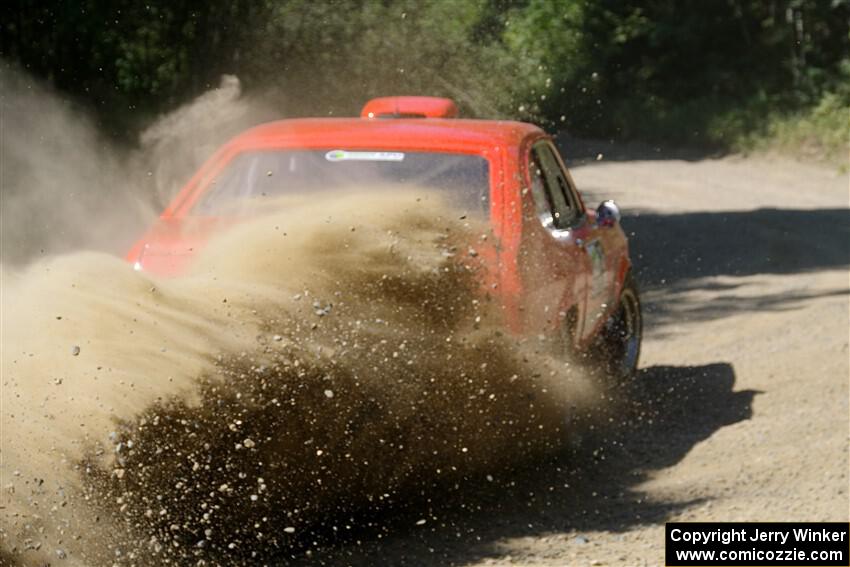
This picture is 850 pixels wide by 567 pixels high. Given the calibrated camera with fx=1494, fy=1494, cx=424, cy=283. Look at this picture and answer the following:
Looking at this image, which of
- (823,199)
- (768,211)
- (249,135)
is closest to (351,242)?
(249,135)

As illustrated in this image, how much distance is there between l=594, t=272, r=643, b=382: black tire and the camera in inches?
367

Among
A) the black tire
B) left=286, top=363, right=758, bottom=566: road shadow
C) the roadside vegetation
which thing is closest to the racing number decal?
the black tire

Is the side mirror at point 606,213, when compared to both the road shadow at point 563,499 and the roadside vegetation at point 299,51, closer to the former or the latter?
the road shadow at point 563,499

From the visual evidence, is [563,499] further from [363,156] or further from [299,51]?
[299,51]

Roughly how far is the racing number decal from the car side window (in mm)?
194

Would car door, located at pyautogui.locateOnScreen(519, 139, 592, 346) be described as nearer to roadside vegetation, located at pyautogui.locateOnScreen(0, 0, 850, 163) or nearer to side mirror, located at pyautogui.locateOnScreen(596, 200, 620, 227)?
side mirror, located at pyautogui.locateOnScreen(596, 200, 620, 227)

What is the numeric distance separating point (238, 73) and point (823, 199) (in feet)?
38.4

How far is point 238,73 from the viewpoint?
14844 mm

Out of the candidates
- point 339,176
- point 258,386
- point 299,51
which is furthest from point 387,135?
point 299,51

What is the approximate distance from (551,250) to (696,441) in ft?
5.75

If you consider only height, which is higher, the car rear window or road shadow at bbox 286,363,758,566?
the car rear window

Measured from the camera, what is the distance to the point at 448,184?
23.8 ft

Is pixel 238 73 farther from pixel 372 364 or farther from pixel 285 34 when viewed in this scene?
pixel 372 364

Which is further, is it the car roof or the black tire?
the black tire
